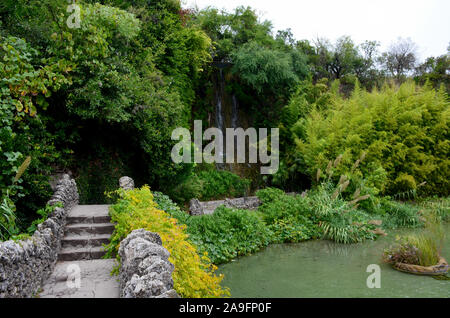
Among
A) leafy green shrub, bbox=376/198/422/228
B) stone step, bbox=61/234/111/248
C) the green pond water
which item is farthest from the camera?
leafy green shrub, bbox=376/198/422/228

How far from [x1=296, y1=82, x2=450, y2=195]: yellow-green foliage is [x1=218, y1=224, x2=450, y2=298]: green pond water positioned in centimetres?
428

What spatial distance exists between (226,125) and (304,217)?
20.9 feet

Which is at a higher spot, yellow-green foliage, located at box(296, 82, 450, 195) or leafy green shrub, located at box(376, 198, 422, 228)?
yellow-green foliage, located at box(296, 82, 450, 195)

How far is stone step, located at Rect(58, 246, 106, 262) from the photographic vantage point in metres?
5.42

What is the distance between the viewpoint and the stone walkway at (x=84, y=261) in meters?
4.32

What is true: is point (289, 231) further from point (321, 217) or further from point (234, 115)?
point (234, 115)

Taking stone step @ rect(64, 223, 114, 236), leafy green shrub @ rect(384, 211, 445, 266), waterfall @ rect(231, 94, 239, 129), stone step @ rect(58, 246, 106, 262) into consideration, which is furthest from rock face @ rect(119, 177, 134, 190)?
waterfall @ rect(231, 94, 239, 129)

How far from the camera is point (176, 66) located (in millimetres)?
11898

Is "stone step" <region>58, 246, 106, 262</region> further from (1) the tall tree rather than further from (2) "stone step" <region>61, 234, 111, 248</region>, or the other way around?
(1) the tall tree

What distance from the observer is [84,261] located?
5355mm

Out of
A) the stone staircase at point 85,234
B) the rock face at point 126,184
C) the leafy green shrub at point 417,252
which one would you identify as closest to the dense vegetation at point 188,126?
the stone staircase at point 85,234

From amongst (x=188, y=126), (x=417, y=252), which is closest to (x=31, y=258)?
(x=417, y=252)

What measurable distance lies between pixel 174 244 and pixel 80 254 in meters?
1.76

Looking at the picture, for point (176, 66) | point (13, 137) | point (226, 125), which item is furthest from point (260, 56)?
point (13, 137)
